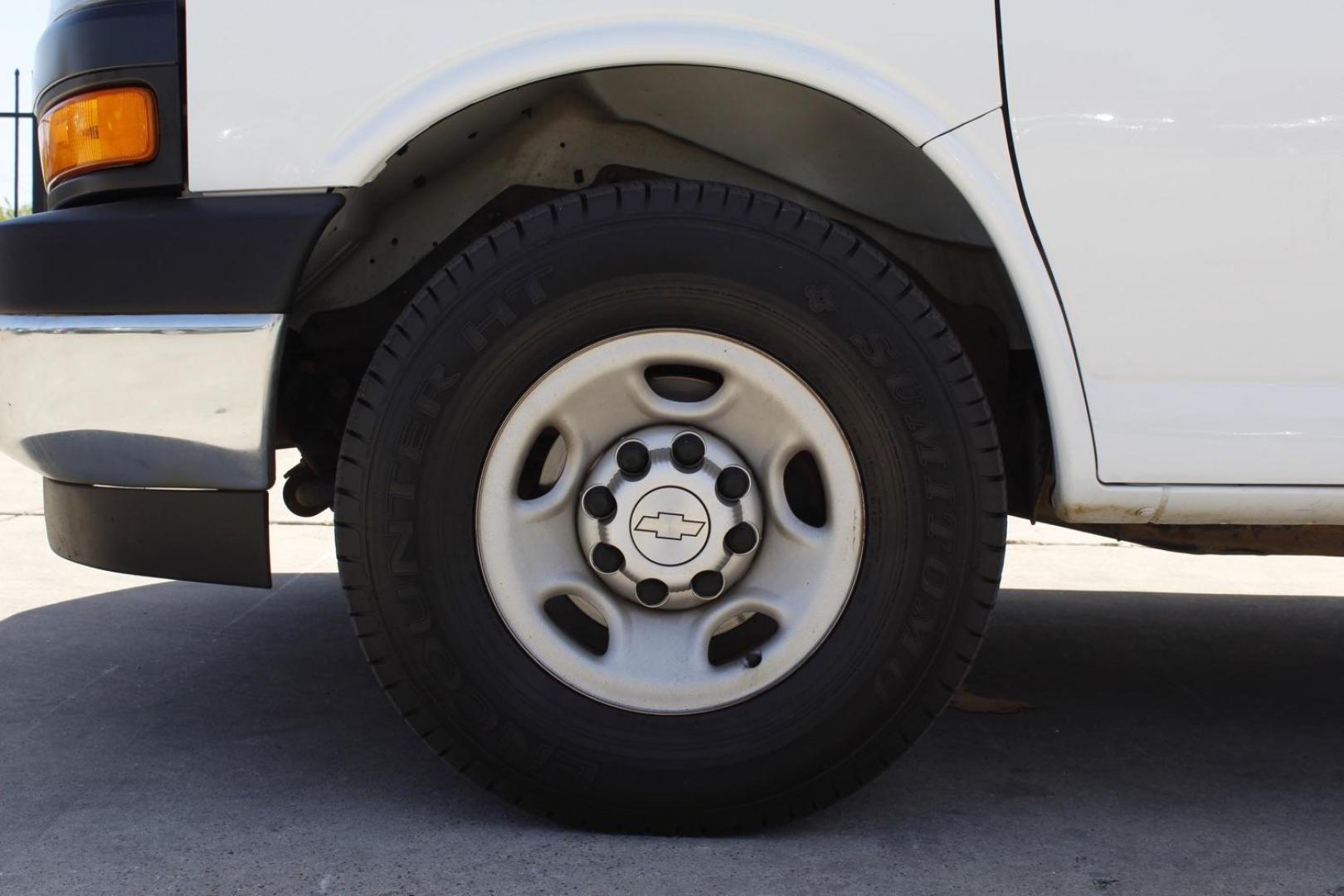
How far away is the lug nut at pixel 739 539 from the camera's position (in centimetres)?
192

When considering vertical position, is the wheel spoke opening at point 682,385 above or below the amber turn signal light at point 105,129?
below

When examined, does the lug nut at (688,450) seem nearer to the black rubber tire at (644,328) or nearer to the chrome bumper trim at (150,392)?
the black rubber tire at (644,328)

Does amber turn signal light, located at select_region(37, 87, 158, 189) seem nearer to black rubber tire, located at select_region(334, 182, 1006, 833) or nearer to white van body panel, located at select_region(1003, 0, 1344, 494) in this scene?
black rubber tire, located at select_region(334, 182, 1006, 833)

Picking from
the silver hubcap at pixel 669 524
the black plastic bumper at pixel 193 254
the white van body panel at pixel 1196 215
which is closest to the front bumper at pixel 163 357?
the black plastic bumper at pixel 193 254

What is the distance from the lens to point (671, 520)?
6.30 feet

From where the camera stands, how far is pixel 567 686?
6.27ft

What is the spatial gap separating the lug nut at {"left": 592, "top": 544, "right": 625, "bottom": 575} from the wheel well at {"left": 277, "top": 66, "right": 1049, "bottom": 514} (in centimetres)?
64

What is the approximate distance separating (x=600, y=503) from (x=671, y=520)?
11 centimetres

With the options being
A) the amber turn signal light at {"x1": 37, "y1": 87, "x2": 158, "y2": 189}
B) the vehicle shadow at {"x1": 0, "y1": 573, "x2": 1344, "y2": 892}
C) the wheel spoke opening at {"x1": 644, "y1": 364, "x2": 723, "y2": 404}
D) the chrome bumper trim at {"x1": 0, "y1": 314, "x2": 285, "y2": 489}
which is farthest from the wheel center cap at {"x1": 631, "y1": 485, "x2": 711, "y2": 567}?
the amber turn signal light at {"x1": 37, "y1": 87, "x2": 158, "y2": 189}

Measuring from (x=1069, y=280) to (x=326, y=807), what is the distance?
1341 mm

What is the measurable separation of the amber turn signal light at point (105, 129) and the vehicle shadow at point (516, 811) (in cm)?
96

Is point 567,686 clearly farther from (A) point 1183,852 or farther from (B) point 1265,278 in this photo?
(B) point 1265,278

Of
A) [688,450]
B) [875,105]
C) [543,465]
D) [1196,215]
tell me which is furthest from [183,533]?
[1196,215]

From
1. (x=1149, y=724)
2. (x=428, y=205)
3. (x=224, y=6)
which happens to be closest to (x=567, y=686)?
(x=428, y=205)
